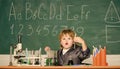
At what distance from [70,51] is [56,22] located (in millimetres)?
527

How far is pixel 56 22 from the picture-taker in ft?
9.82

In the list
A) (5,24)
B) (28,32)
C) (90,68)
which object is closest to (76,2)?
(28,32)

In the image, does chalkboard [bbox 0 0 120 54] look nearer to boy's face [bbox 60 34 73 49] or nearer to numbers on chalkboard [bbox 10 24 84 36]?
numbers on chalkboard [bbox 10 24 84 36]

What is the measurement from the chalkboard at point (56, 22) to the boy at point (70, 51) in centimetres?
33

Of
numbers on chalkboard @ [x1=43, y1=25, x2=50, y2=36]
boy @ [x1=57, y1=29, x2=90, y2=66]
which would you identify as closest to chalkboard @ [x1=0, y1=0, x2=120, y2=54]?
numbers on chalkboard @ [x1=43, y1=25, x2=50, y2=36]

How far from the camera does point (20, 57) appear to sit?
243cm

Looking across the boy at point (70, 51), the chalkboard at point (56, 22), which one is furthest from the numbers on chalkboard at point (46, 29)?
the boy at point (70, 51)

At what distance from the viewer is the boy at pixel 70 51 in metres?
2.55

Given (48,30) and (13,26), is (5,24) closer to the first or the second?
(13,26)

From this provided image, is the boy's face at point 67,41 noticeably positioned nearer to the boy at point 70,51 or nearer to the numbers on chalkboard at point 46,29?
the boy at point 70,51

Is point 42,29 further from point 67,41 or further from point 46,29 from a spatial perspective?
point 67,41

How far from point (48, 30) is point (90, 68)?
1.01m

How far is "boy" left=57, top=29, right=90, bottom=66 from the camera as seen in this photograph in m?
2.55

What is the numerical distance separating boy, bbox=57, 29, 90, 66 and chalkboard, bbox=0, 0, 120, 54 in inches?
13.2
